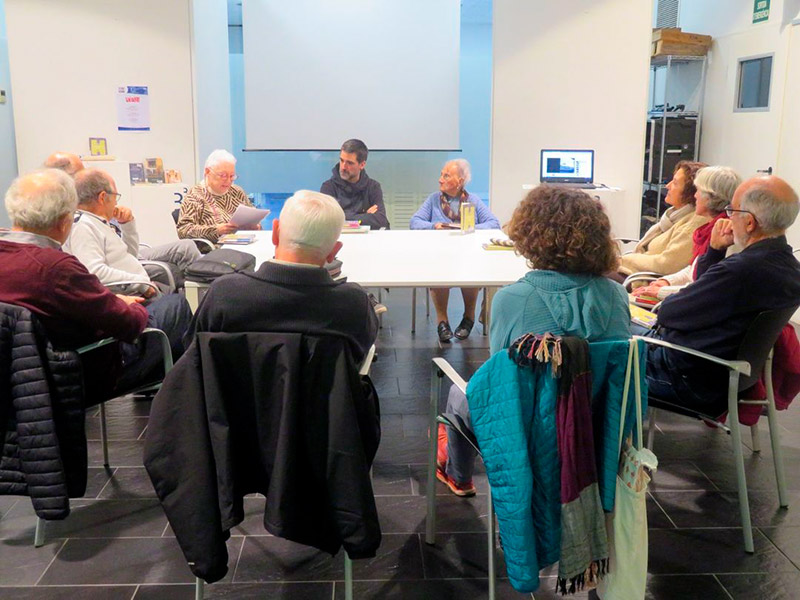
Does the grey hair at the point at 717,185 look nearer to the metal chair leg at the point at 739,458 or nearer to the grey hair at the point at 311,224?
the metal chair leg at the point at 739,458

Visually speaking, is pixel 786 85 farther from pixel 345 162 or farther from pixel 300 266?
pixel 300 266

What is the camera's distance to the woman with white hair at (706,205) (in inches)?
132

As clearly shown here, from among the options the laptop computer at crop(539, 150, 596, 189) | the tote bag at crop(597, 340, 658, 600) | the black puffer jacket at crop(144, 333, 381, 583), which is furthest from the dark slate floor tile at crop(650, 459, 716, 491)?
the laptop computer at crop(539, 150, 596, 189)

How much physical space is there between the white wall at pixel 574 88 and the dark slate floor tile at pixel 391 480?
4.01 meters

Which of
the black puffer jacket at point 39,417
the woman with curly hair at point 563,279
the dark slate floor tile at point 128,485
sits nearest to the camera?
the woman with curly hair at point 563,279

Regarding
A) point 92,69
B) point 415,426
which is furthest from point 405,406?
point 92,69

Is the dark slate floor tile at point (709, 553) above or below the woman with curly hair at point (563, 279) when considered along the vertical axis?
below

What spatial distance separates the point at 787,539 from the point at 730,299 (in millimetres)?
826

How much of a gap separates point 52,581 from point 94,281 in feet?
2.94

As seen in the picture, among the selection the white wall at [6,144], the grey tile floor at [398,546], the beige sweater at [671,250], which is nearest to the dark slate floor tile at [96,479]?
the grey tile floor at [398,546]

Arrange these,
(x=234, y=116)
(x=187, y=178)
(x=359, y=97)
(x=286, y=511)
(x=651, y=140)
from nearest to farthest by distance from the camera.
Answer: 1. (x=286, y=511)
2. (x=187, y=178)
3. (x=359, y=97)
4. (x=651, y=140)
5. (x=234, y=116)

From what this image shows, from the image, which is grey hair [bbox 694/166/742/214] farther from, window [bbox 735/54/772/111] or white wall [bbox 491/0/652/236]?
window [bbox 735/54/772/111]

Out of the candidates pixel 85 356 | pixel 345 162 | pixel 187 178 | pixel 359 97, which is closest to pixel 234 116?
pixel 359 97

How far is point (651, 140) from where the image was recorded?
318 inches
